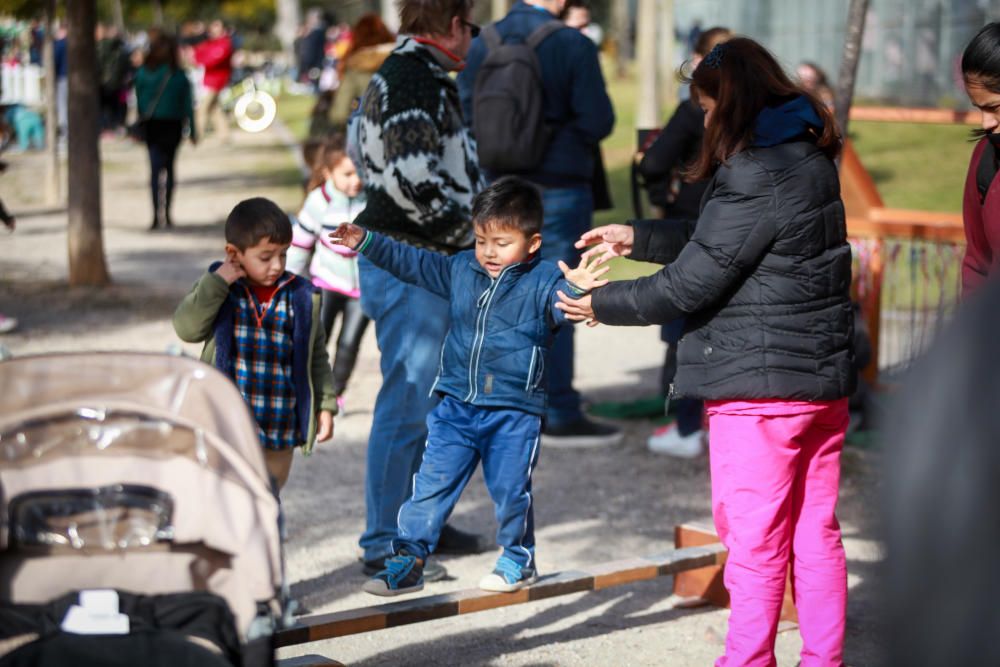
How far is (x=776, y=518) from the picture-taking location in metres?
4.10

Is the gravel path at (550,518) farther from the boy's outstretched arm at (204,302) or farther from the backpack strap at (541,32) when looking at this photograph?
the backpack strap at (541,32)

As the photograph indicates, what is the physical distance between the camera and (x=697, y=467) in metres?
7.30

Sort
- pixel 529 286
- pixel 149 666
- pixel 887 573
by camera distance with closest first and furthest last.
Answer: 1. pixel 887 573
2. pixel 149 666
3. pixel 529 286

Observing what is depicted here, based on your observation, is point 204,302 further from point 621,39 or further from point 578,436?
point 621,39

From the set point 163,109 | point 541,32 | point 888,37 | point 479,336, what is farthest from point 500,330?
point 163,109

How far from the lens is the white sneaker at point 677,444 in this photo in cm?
743

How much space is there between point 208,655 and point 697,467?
474 centimetres

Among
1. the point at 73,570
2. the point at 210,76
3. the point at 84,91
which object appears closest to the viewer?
the point at 73,570

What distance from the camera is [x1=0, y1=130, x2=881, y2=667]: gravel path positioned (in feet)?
15.9

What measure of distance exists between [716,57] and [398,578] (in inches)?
76.0

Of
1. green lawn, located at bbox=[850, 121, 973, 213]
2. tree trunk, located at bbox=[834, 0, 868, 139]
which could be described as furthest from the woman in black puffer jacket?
green lawn, located at bbox=[850, 121, 973, 213]

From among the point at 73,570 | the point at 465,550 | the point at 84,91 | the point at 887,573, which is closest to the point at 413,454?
the point at 465,550

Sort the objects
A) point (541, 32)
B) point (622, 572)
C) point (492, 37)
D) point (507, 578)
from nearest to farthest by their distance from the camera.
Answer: point (507, 578) < point (622, 572) < point (541, 32) < point (492, 37)

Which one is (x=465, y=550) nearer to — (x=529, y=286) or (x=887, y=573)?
(x=529, y=286)
